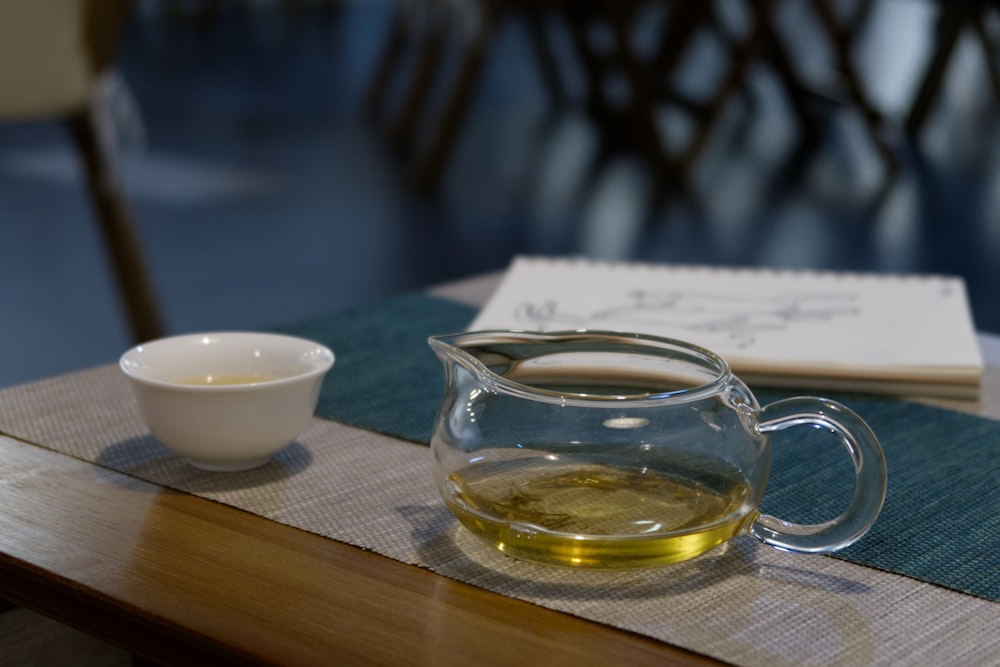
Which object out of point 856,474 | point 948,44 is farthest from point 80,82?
point 948,44

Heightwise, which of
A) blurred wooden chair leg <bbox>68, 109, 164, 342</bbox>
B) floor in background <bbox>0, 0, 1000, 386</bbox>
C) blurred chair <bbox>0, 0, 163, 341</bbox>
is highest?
blurred chair <bbox>0, 0, 163, 341</bbox>

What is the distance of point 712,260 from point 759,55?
194 cm

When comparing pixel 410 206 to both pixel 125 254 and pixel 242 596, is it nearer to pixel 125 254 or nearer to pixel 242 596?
pixel 125 254

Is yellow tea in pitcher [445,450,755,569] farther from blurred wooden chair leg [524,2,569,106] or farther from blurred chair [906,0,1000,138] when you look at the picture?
blurred wooden chair leg [524,2,569,106]

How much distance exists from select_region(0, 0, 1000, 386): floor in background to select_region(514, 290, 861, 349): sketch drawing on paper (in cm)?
84

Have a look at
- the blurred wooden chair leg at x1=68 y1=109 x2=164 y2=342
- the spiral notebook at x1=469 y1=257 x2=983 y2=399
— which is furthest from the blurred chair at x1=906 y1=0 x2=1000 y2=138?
the spiral notebook at x1=469 y1=257 x2=983 y2=399

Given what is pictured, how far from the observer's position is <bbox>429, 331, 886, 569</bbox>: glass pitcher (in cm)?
37

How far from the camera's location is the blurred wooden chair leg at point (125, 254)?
1414 millimetres

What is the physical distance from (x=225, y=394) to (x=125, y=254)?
42.8 inches

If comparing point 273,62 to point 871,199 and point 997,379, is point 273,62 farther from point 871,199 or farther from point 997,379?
point 997,379

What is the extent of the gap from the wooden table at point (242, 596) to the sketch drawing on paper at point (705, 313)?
0.26 m

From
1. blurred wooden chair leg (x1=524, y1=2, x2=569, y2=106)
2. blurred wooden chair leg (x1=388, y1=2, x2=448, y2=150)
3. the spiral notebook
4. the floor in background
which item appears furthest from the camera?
blurred wooden chair leg (x1=524, y1=2, x2=569, y2=106)

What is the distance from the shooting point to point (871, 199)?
8.16 ft

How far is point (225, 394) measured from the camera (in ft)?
1.39
